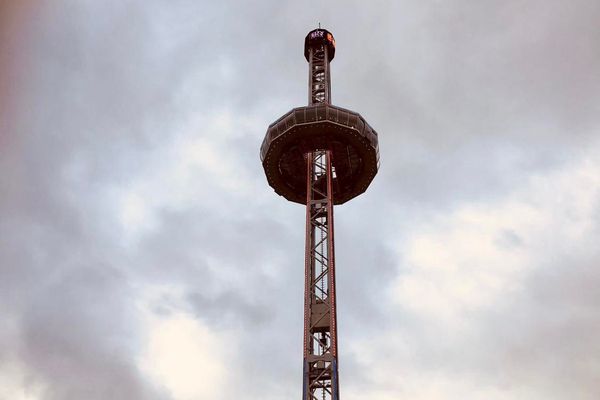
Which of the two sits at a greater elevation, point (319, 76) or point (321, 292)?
point (319, 76)

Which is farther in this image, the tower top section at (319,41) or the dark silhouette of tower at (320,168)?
the tower top section at (319,41)

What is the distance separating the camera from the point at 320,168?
8088 centimetres

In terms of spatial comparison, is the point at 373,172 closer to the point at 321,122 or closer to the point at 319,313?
the point at 321,122

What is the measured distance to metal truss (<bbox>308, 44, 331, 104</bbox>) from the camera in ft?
280

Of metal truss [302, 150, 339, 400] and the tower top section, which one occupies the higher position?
the tower top section

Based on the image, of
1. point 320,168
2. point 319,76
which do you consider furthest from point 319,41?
point 320,168

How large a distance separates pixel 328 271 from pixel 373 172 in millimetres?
17245

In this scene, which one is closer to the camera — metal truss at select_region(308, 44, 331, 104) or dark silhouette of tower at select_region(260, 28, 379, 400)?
dark silhouette of tower at select_region(260, 28, 379, 400)

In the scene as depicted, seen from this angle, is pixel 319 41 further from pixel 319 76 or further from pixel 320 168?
pixel 320 168

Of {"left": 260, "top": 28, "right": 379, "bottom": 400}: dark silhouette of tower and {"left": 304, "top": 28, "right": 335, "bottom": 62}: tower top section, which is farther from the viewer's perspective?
{"left": 304, "top": 28, "right": 335, "bottom": 62}: tower top section

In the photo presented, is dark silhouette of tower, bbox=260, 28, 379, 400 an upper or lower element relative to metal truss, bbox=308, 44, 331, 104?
lower

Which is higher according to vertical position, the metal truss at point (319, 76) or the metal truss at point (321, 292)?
the metal truss at point (319, 76)

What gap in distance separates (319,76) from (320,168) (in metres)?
15.2

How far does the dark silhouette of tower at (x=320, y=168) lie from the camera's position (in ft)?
221
